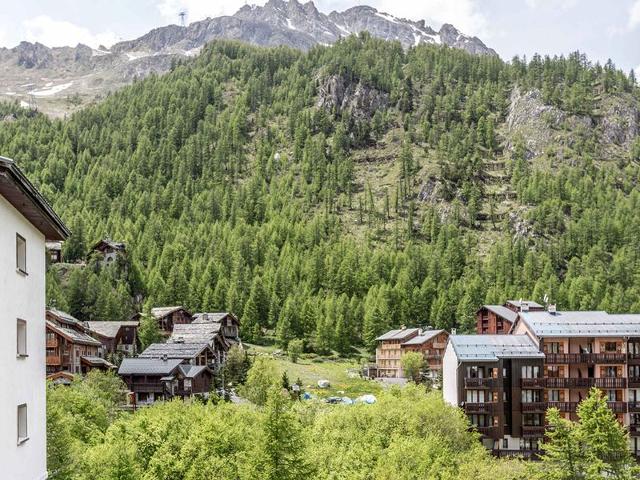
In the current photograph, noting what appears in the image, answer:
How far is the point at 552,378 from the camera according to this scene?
8762 cm

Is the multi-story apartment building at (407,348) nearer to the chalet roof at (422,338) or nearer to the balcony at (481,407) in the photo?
the chalet roof at (422,338)

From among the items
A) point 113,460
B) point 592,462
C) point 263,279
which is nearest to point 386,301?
point 263,279

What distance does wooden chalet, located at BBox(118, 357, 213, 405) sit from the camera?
347 ft

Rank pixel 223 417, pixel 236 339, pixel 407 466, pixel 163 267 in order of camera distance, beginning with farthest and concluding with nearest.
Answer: pixel 163 267
pixel 236 339
pixel 223 417
pixel 407 466

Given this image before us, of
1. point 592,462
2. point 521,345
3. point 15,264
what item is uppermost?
point 15,264

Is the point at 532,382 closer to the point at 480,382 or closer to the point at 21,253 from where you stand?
the point at 480,382

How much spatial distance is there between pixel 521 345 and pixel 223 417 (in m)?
37.8

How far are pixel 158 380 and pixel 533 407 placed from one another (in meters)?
52.1

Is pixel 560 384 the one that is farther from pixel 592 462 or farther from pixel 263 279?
pixel 263 279

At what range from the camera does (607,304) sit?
179000 millimetres

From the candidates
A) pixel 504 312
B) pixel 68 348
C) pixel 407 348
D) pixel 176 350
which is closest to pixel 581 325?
pixel 407 348

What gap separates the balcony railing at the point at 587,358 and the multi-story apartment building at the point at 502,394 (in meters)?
1.94

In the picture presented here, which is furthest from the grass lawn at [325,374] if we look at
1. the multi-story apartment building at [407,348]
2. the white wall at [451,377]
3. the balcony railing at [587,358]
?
the balcony railing at [587,358]

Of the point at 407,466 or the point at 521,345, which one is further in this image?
the point at 521,345
